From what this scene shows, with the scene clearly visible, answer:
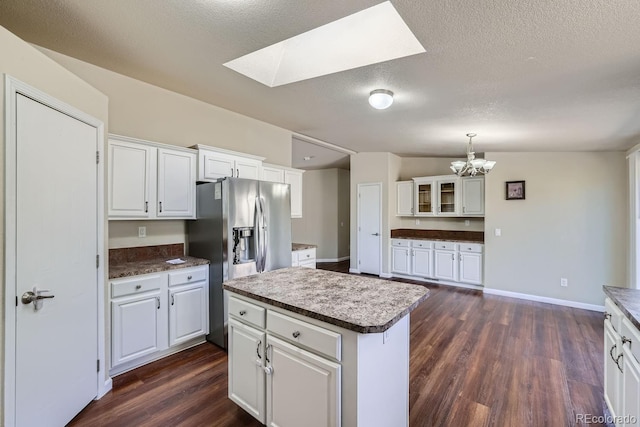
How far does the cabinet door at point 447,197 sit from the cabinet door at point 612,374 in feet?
12.4

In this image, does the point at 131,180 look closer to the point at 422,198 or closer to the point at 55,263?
the point at 55,263

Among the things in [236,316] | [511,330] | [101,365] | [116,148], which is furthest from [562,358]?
[116,148]

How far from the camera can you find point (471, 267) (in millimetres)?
5184

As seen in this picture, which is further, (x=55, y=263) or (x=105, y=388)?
(x=105, y=388)

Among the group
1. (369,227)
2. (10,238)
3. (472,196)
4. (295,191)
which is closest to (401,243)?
(369,227)

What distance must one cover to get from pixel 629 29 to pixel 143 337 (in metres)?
3.93

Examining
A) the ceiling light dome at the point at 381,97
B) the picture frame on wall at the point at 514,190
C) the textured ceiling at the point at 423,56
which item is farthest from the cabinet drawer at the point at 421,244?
the ceiling light dome at the point at 381,97

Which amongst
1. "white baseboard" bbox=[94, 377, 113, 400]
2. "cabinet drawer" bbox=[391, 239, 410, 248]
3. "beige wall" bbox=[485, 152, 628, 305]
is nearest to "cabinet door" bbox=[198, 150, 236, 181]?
"white baseboard" bbox=[94, 377, 113, 400]

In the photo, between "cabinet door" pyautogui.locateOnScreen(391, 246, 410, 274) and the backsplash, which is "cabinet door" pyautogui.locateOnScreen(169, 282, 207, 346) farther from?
"cabinet door" pyautogui.locateOnScreen(391, 246, 410, 274)

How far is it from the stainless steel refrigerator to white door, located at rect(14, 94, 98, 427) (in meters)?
0.98

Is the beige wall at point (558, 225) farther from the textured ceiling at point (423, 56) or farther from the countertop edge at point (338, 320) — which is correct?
the countertop edge at point (338, 320)

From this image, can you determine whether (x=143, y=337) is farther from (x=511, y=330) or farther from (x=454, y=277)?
(x=454, y=277)

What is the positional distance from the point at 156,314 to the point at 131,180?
3.97ft

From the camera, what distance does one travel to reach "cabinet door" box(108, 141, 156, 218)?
98.2 inches
